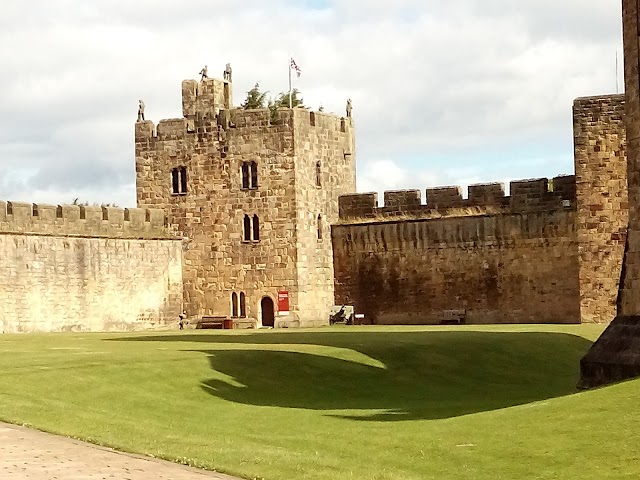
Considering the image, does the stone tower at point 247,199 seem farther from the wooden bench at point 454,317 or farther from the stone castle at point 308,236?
the wooden bench at point 454,317

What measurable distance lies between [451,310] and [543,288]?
10.7ft

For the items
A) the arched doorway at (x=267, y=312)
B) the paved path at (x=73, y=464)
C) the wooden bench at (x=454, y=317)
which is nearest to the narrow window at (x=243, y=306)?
the arched doorway at (x=267, y=312)

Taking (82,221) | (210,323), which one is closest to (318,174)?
(210,323)

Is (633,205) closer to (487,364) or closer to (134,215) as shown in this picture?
(487,364)

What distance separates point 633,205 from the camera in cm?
2327

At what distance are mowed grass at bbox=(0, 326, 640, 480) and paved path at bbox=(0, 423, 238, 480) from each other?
1.66ft

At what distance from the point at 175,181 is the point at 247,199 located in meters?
2.90

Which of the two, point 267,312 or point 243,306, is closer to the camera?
point 267,312

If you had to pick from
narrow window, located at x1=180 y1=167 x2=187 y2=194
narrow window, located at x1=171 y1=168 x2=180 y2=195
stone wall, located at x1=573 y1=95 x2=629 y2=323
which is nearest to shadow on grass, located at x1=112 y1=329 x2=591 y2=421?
stone wall, located at x1=573 y1=95 x2=629 y2=323

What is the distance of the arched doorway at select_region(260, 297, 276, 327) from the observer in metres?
A: 44.1

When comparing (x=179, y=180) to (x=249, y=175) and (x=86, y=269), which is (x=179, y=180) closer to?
(x=249, y=175)

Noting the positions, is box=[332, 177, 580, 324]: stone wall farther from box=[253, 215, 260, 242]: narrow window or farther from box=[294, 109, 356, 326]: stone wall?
box=[253, 215, 260, 242]: narrow window

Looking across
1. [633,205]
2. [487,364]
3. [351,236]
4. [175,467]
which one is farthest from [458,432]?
[351,236]

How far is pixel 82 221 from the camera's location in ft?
135
